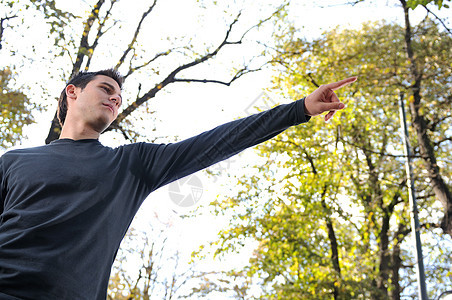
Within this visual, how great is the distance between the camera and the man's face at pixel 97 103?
2.23 metres

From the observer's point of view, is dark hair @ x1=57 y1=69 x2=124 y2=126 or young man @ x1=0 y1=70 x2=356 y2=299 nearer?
young man @ x1=0 y1=70 x2=356 y2=299

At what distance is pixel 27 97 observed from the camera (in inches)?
447

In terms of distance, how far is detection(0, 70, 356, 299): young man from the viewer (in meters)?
1.64

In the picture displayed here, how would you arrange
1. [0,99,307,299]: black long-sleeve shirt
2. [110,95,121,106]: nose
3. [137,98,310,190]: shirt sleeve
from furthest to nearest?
[110,95,121,106]: nose < [137,98,310,190]: shirt sleeve < [0,99,307,299]: black long-sleeve shirt

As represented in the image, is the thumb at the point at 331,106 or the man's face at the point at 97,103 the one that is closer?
the thumb at the point at 331,106

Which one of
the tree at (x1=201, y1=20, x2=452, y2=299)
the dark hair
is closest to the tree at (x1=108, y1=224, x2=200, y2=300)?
the tree at (x1=201, y1=20, x2=452, y2=299)

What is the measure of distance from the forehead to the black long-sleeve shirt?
0.36 metres

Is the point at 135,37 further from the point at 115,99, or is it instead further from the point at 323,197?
the point at 115,99

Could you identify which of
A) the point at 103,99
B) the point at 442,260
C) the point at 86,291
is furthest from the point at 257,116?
the point at 442,260

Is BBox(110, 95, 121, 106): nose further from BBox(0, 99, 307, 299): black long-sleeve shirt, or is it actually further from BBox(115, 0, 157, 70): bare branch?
BBox(115, 0, 157, 70): bare branch

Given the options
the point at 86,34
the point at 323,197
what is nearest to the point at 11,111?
the point at 86,34

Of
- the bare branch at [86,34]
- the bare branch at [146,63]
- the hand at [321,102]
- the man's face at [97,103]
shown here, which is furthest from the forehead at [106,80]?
the bare branch at [146,63]

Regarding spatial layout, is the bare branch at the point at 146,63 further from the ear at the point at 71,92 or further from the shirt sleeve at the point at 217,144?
the shirt sleeve at the point at 217,144

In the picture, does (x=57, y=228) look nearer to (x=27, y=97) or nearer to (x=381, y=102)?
(x=27, y=97)
